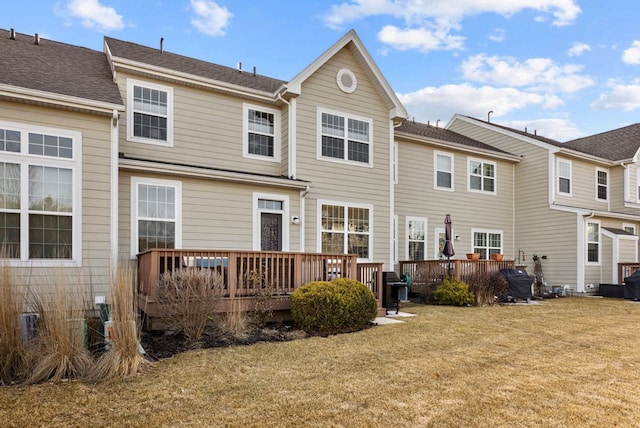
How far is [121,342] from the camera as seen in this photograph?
5.03 meters

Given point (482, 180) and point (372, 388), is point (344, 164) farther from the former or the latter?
point (372, 388)

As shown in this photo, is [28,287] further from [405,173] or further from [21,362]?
[405,173]

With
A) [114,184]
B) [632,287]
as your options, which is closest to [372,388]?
[114,184]

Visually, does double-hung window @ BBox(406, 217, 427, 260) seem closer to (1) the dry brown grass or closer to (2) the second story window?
(2) the second story window

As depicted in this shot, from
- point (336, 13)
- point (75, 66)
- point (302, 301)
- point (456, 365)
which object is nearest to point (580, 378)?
point (456, 365)

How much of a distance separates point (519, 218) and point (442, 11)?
888 centimetres

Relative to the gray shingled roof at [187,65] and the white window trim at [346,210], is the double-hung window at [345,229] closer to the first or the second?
the white window trim at [346,210]

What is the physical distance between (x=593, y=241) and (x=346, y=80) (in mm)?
11741

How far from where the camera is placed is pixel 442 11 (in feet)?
49.5

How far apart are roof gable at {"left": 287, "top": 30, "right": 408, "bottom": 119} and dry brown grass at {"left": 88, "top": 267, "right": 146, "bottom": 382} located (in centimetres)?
765

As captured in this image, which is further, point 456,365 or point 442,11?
point 442,11

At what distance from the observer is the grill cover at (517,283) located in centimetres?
1276

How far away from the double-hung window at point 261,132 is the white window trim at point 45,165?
4.41 m

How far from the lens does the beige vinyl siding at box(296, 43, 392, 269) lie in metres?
11.6
